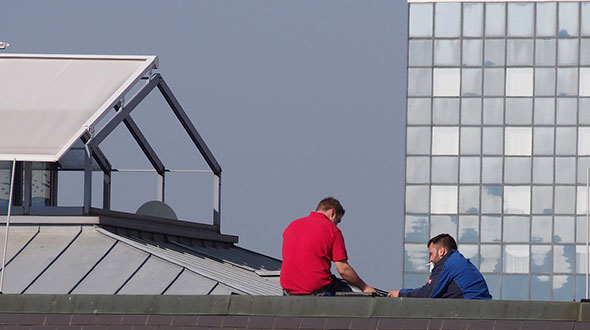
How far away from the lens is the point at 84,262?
78.4ft

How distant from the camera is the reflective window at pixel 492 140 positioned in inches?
2709

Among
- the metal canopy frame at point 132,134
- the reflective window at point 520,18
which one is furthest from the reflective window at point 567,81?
the metal canopy frame at point 132,134

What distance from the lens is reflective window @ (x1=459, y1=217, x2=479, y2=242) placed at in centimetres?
6875

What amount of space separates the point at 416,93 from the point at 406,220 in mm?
6118

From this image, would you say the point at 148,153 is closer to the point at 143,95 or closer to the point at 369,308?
the point at 143,95

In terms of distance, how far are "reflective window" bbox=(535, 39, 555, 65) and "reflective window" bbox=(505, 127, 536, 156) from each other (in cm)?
326

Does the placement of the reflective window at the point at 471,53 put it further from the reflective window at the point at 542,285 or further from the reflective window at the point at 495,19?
the reflective window at the point at 542,285

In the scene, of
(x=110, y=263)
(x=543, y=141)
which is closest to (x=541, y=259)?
(x=543, y=141)

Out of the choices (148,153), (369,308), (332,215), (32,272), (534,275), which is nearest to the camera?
(369,308)

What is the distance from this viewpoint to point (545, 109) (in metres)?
68.2

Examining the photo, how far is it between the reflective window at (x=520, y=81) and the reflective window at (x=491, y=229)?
19.2 feet

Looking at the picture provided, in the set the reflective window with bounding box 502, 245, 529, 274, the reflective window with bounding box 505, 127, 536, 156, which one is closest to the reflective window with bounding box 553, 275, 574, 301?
the reflective window with bounding box 502, 245, 529, 274

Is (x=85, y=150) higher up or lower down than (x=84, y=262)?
higher up

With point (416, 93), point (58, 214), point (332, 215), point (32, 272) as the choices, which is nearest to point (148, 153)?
point (58, 214)
